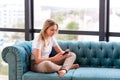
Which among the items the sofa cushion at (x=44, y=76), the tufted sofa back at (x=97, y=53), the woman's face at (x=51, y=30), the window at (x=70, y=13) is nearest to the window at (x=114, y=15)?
the window at (x=70, y=13)

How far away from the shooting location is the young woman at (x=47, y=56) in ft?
11.5

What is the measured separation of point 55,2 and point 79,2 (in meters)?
0.44

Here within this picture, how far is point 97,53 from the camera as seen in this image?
12.8ft

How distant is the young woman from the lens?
3.50 metres

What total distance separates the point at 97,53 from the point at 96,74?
58 centimetres

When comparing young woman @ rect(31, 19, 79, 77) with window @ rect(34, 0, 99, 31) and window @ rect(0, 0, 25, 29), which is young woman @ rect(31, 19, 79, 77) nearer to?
window @ rect(34, 0, 99, 31)

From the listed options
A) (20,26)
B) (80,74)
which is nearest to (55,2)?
(20,26)

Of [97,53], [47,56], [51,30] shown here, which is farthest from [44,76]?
[97,53]

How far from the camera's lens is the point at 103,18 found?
13.9 feet

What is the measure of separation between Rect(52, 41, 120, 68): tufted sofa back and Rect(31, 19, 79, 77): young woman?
0.62 feet

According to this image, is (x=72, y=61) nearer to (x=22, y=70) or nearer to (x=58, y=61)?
(x=58, y=61)

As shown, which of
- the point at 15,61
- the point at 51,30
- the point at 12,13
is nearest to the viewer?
the point at 15,61

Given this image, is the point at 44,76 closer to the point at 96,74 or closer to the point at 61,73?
the point at 61,73

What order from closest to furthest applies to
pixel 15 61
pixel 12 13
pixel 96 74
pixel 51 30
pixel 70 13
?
pixel 96 74 < pixel 15 61 < pixel 51 30 < pixel 70 13 < pixel 12 13
